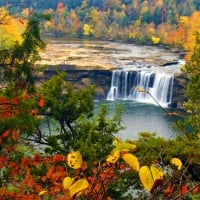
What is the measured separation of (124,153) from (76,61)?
130 ft

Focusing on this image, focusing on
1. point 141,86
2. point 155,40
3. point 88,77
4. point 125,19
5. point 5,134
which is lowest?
point 155,40

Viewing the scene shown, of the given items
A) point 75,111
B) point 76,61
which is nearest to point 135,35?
point 76,61

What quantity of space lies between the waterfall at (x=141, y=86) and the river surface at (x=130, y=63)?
1259mm

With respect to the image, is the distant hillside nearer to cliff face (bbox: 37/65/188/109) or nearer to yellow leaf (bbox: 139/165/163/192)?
cliff face (bbox: 37/65/188/109)

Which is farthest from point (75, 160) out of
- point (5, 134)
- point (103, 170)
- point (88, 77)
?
point (88, 77)

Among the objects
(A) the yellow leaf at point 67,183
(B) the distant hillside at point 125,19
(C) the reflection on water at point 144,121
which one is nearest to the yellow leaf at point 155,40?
(B) the distant hillside at point 125,19

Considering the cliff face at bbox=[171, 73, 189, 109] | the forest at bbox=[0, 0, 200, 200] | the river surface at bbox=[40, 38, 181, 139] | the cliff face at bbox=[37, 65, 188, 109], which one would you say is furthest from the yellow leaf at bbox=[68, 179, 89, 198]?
the cliff face at bbox=[37, 65, 188, 109]

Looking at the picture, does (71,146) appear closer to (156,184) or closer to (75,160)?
(75,160)

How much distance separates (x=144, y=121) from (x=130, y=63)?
14.7 metres

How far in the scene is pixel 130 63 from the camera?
42031 mm

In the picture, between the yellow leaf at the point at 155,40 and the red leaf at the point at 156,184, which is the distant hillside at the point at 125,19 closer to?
the yellow leaf at the point at 155,40

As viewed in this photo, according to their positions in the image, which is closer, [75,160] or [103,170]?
[75,160]

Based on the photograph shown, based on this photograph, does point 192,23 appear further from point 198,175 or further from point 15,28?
point 198,175

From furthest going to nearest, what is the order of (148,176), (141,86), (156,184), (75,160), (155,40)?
1. (155,40)
2. (141,86)
3. (75,160)
4. (148,176)
5. (156,184)
